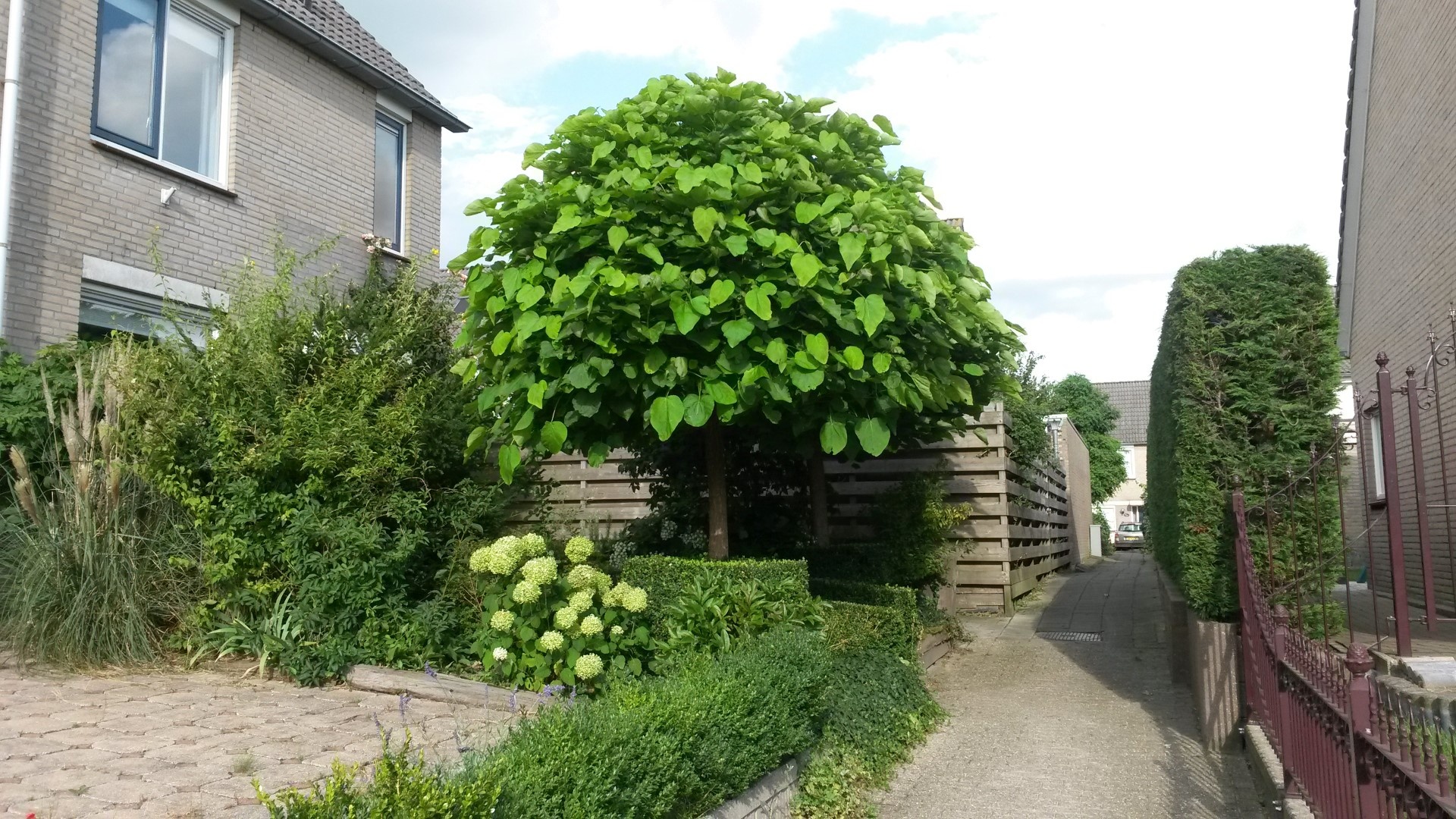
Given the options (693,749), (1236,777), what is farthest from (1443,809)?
(1236,777)

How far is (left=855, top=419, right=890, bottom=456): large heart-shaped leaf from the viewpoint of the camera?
6117mm

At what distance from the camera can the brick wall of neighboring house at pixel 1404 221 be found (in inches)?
406

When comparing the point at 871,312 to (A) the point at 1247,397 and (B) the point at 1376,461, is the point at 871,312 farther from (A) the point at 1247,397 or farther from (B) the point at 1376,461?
(B) the point at 1376,461

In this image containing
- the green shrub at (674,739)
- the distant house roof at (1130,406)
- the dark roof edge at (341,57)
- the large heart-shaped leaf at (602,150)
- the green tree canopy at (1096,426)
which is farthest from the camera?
the distant house roof at (1130,406)

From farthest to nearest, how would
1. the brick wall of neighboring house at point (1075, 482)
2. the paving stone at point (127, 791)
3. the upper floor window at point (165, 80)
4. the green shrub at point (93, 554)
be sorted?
the brick wall of neighboring house at point (1075, 482) → the upper floor window at point (165, 80) → the green shrub at point (93, 554) → the paving stone at point (127, 791)

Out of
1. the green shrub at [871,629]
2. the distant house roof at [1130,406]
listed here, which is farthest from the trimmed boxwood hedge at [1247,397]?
the distant house roof at [1130,406]

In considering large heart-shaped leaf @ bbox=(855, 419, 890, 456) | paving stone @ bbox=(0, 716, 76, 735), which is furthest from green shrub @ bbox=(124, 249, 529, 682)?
large heart-shaped leaf @ bbox=(855, 419, 890, 456)

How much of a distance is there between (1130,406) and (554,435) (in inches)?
2075

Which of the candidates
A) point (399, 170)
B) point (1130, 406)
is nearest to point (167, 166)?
point (399, 170)

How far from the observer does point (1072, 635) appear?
33.5 feet

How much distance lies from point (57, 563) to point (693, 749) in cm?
452

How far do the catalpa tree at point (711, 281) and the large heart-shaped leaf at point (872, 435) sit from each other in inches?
0.8

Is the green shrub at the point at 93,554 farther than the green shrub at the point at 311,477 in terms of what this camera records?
No

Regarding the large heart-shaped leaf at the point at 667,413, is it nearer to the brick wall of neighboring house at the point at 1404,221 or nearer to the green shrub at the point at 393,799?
the green shrub at the point at 393,799
